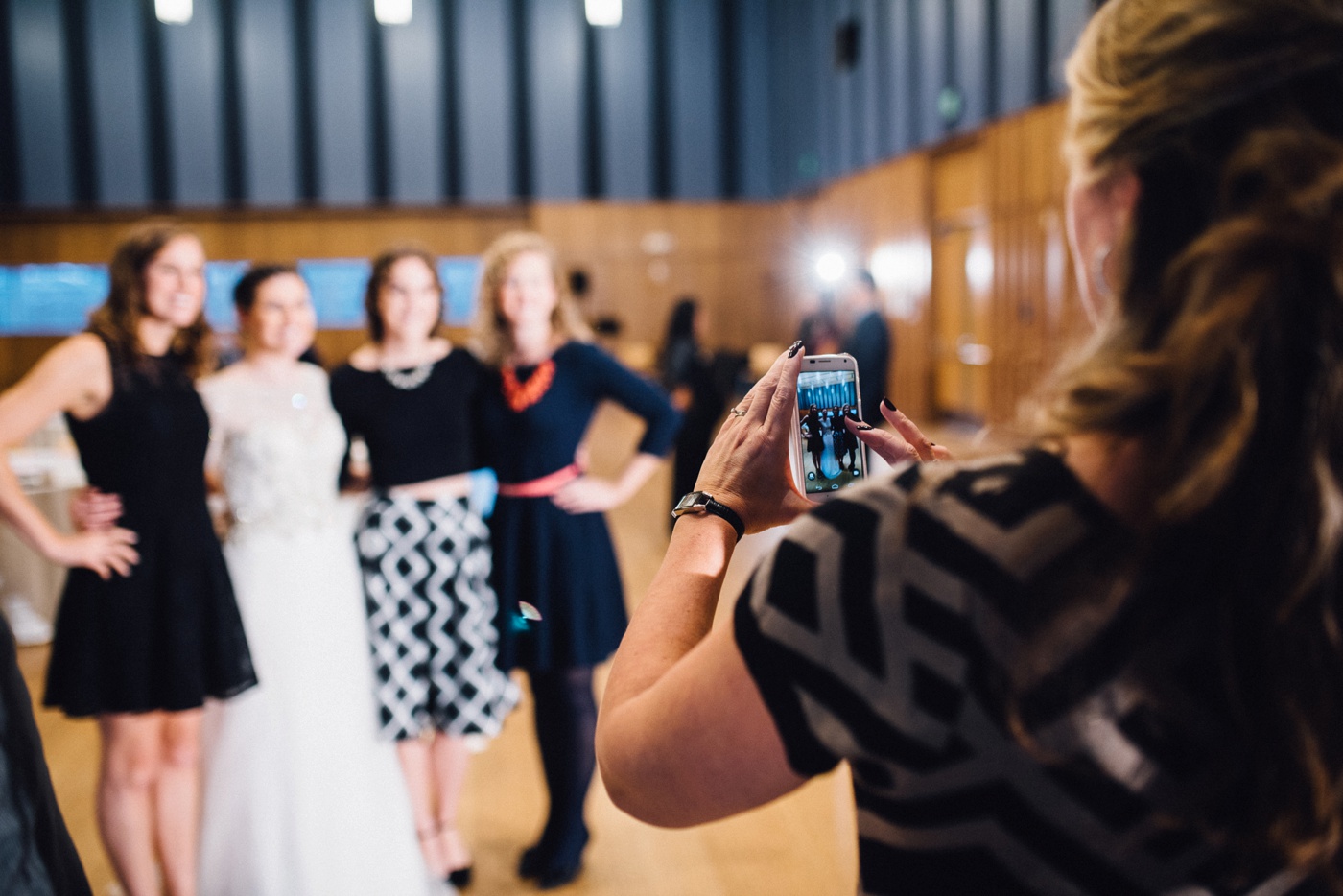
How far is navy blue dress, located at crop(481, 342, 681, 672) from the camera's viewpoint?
2.49 meters

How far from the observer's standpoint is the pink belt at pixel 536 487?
2.50 m

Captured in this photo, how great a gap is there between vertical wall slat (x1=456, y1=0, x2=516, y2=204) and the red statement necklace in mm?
10593

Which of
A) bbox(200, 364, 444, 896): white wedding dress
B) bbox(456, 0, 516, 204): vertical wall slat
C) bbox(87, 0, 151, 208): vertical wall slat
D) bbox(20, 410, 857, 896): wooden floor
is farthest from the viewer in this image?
bbox(456, 0, 516, 204): vertical wall slat

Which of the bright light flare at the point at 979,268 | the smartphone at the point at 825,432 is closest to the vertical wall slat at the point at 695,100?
the bright light flare at the point at 979,268

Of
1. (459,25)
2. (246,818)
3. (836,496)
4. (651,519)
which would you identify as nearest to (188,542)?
(246,818)

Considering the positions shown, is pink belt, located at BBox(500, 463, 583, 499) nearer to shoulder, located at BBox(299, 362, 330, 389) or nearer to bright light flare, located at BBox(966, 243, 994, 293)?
shoulder, located at BBox(299, 362, 330, 389)

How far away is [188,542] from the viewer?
2.23m

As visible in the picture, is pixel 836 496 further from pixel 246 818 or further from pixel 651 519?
pixel 651 519

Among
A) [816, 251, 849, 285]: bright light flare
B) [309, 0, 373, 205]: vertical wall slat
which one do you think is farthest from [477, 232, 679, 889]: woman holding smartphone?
[309, 0, 373, 205]: vertical wall slat

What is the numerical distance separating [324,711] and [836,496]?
2202 millimetres

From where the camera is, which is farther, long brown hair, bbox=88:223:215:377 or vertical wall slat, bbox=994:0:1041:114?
vertical wall slat, bbox=994:0:1041:114

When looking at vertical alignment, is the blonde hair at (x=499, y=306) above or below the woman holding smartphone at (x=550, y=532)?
above

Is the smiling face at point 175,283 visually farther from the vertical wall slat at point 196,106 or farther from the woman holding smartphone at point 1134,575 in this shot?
the vertical wall slat at point 196,106

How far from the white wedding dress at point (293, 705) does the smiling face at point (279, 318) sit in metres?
0.09
